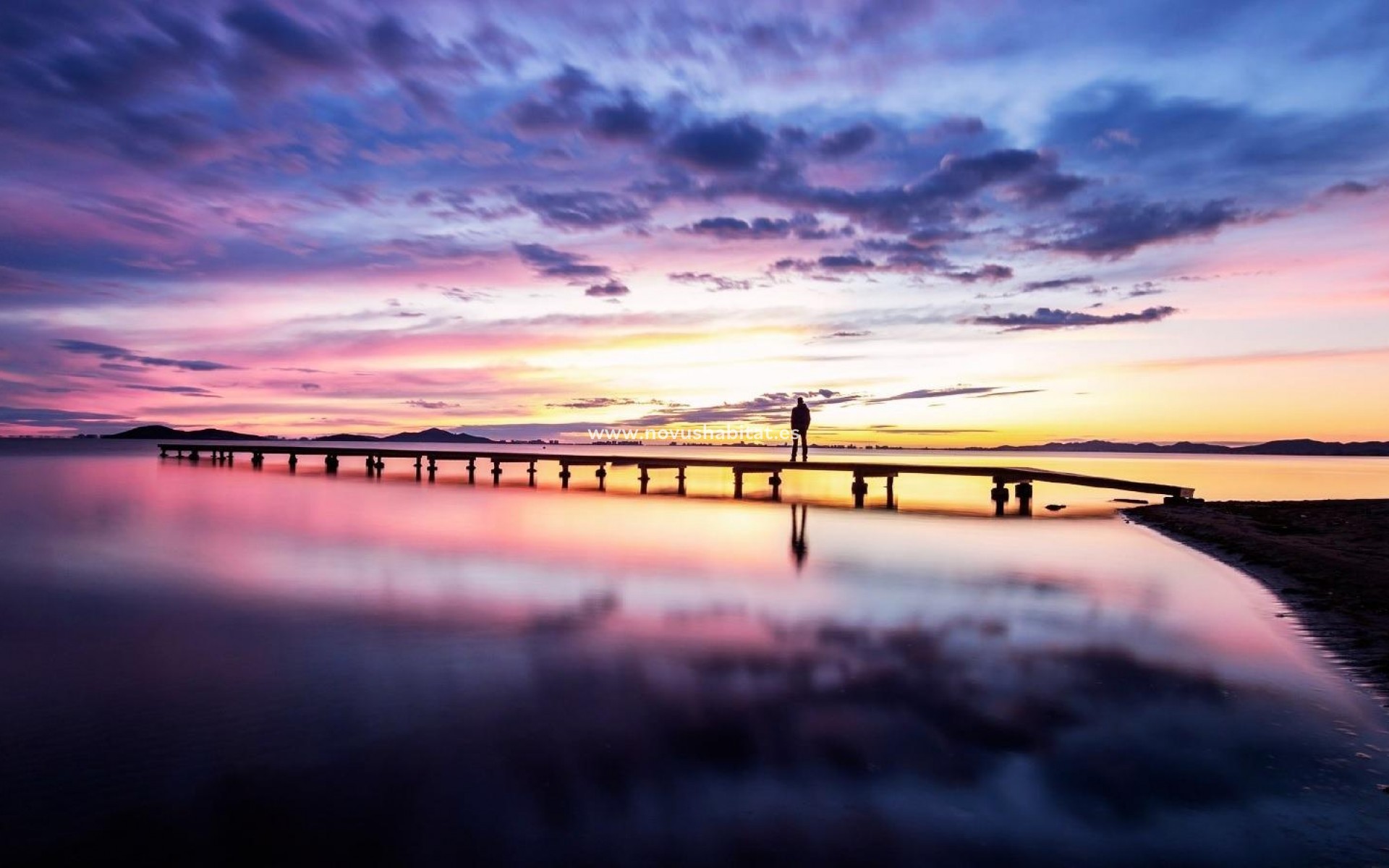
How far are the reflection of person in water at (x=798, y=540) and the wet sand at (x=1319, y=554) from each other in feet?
30.5

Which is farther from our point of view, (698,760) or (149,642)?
(149,642)

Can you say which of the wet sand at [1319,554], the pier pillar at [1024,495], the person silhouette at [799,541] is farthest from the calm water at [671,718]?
the pier pillar at [1024,495]

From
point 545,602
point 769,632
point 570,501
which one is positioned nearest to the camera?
point 769,632

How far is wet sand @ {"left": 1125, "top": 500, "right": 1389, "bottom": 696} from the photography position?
35.1ft

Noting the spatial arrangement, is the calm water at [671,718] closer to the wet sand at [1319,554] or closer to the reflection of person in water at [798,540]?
the wet sand at [1319,554]

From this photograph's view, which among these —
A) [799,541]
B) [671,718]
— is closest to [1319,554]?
[799,541]

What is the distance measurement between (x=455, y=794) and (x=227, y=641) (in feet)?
21.5

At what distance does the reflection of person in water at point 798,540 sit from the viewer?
19141 millimetres

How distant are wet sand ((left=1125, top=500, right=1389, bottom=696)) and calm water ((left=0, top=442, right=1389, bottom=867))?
1.84ft

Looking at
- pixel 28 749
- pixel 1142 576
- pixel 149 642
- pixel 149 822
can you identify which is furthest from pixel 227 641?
pixel 1142 576

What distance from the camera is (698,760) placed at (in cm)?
642

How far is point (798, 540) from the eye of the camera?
2303cm

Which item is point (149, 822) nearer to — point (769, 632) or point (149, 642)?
point (149, 642)

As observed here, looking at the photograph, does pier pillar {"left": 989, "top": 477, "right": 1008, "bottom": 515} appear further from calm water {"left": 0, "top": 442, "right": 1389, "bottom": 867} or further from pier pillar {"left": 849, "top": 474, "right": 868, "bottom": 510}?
calm water {"left": 0, "top": 442, "right": 1389, "bottom": 867}
